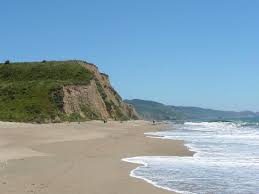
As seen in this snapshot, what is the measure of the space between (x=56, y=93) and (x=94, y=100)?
8153 mm

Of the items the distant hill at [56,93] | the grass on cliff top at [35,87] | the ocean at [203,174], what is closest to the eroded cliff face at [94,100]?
the distant hill at [56,93]

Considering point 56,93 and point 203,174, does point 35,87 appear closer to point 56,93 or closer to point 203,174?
point 56,93

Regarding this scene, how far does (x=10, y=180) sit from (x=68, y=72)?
66.3 m

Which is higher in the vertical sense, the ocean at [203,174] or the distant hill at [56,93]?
the distant hill at [56,93]

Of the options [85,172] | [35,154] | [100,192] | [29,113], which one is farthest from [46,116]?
[100,192]

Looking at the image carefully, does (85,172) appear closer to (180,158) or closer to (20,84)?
(180,158)

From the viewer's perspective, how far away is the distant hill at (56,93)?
59.2 meters

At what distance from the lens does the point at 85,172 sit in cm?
1549

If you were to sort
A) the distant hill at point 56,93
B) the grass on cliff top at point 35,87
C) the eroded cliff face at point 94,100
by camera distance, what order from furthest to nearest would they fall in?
1. the eroded cliff face at point 94,100
2. the distant hill at point 56,93
3. the grass on cliff top at point 35,87

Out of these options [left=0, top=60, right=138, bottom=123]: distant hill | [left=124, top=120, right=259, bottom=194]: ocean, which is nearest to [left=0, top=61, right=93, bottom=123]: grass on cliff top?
[left=0, top=60, right=138, bottom=123]: distant hill

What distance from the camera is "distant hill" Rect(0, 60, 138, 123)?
59.2 m

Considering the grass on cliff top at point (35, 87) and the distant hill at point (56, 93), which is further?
the distant hill at point (56, 93)

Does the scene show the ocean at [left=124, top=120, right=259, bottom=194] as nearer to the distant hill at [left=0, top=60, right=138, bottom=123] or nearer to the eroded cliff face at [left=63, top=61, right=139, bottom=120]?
the distant hill at [left=0, top=60, right=138, bottom=123]

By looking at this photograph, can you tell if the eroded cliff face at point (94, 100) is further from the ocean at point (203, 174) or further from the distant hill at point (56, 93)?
the ocean at point (203, 174)
